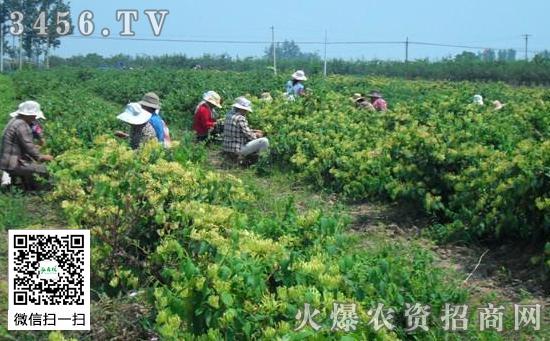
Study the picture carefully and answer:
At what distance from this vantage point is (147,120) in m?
8.22

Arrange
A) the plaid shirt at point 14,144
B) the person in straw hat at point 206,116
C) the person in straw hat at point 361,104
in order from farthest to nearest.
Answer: the person in straw hat at point 361,104 < the person in straw hat at point 206,116 < the plaid shirt at point 14,144

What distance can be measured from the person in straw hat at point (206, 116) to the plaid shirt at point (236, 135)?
4.12ft

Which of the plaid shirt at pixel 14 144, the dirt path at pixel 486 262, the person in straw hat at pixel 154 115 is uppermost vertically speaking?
the person in straw hat at pixel 154 115

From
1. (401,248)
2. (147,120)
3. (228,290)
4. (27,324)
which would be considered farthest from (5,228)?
(228,290)

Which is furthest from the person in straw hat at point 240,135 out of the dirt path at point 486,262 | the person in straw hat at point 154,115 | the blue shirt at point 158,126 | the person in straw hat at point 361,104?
the dirt path at point 486,262

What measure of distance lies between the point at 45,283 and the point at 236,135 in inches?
259

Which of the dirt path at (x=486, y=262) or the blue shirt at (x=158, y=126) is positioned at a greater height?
the blue shirt at (x=158, y=126)

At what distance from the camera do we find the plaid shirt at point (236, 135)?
10234mm

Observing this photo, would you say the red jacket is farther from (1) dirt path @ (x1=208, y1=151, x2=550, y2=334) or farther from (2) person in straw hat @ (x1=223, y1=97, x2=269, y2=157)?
(1) dirt path @ (x1=208, y1=151, x2=550, y2=334)

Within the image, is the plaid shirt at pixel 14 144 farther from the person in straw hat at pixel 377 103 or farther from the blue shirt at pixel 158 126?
the person in straw hat at pixel 377 103

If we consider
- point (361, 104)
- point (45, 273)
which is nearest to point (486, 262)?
point (45, 273)

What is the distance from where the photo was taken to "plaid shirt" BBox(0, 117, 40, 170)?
8.05m

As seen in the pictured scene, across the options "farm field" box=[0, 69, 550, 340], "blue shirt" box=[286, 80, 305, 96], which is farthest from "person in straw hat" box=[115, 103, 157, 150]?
"blue shirt" box=[286, 80, 305, 96]

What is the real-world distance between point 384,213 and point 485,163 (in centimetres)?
135
